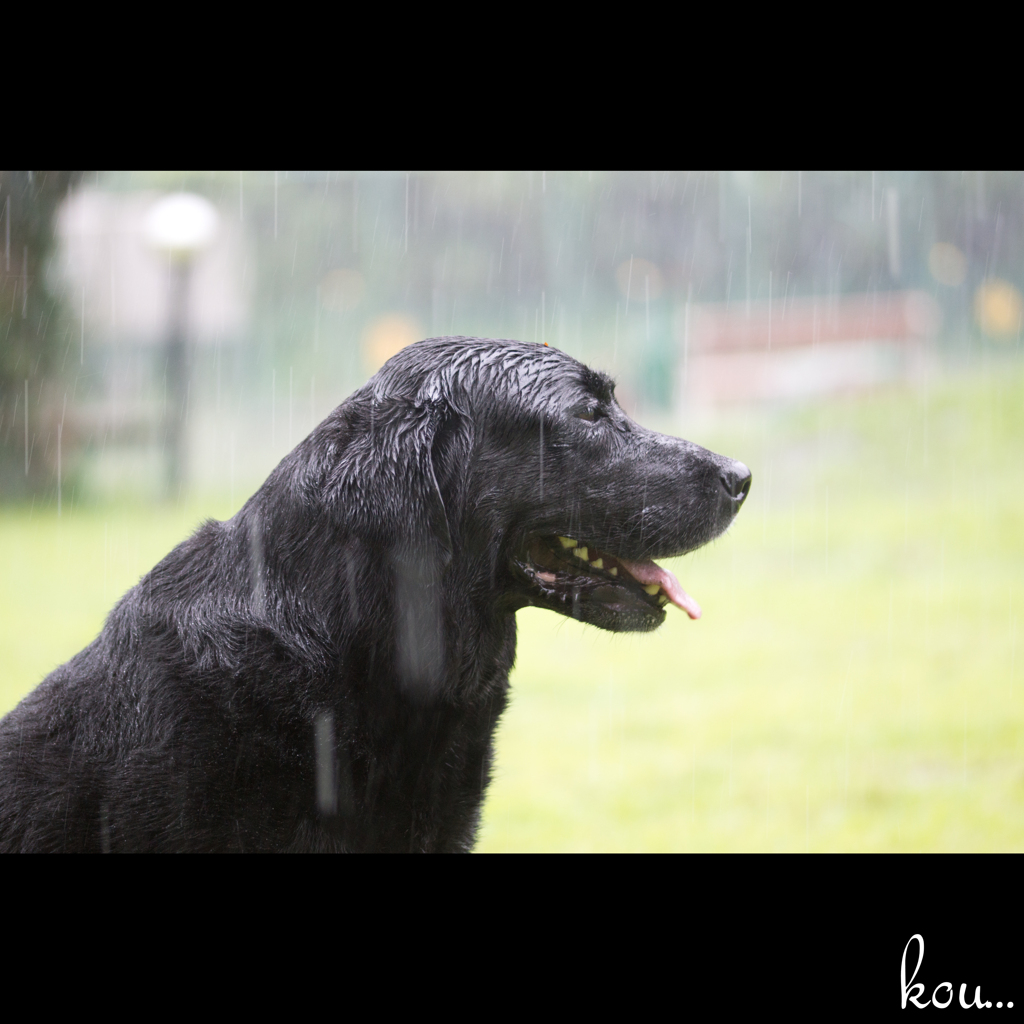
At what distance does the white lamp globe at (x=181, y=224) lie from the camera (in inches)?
539

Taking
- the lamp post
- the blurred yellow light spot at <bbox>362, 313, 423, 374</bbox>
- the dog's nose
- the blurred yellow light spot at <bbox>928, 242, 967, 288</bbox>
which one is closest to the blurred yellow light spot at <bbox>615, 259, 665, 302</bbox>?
the blurred yellow light spot at <bbox>362, 313, 423, 374</bbox>

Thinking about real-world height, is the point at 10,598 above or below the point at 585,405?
below

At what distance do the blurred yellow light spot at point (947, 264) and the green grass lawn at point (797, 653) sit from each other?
2642mm

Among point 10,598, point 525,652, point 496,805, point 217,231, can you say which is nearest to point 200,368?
point 217,231

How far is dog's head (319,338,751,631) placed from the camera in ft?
8.22

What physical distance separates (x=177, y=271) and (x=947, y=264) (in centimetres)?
1265

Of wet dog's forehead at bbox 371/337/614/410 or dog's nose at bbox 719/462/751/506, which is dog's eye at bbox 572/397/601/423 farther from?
dog's nose at bbox 719/462/751/506

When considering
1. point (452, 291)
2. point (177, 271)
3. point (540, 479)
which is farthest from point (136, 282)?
point (540, 479)

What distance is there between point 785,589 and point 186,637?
29.3 feet

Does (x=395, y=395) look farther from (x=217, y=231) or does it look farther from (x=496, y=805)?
(x=217, y=231)

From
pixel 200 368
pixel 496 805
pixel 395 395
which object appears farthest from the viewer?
pixel 200 368

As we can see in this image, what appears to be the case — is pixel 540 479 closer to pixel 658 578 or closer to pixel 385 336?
pixel 658 578

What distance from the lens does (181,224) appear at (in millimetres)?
13984

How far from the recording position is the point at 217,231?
1811 cm
